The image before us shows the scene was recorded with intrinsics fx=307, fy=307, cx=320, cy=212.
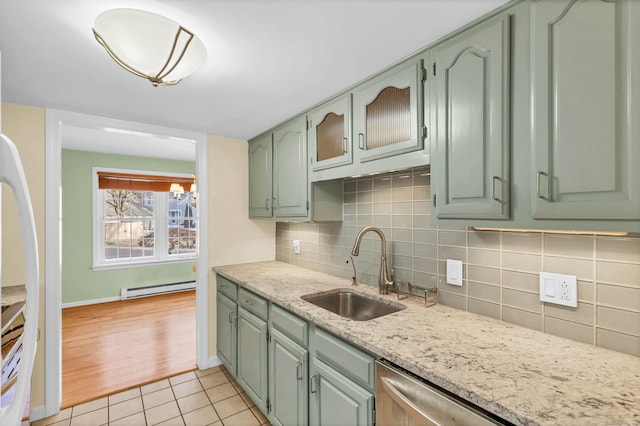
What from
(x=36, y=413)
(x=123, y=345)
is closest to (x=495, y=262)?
(x=36, y=413)

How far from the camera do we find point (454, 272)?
1.58 m

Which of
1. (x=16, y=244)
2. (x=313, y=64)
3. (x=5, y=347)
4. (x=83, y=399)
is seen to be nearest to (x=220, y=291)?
(x=83, y=399)

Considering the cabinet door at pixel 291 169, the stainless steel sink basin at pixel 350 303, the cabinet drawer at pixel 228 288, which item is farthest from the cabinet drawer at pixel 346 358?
the cabinet drawer at pixel 228 288

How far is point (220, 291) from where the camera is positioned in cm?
270

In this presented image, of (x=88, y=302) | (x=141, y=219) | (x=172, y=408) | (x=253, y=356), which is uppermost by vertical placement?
(x=141, y=219)

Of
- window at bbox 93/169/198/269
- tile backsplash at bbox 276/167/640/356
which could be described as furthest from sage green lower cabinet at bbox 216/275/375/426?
window at bbox 93/169/198/269

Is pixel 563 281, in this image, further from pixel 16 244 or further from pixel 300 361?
pixel 16 244

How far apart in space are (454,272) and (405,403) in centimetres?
74

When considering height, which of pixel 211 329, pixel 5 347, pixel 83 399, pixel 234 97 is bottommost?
pixel 83 399

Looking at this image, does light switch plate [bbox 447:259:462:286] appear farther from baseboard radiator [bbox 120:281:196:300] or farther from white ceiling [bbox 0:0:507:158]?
baseboard radiator [bbox 120:281:196:300]

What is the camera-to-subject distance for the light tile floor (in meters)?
2.06

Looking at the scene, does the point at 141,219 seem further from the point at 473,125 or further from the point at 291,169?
the point at 473,125

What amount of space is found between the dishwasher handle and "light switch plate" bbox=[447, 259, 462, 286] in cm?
68

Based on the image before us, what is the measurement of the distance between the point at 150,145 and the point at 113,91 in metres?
2.35
